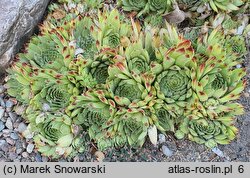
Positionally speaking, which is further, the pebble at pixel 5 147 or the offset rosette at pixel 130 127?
the pebble at pixel 5 147

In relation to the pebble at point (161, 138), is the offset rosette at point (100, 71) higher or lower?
higher

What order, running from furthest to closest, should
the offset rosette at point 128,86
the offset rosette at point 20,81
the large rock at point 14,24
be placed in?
1. the large rock at point 14,24
2. the offset rosette at point 20,81
3. the offset rosette at point 128,86

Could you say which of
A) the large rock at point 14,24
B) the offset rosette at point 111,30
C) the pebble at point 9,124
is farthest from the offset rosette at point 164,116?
the large rock at point 14,24

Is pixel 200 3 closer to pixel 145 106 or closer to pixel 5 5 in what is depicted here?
pixel 145 106

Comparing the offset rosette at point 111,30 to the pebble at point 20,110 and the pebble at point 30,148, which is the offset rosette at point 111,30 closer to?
the pebble at point 20,110

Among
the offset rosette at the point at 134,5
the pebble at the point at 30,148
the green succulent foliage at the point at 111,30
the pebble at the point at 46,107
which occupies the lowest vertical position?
the pebble at the point at 30,148

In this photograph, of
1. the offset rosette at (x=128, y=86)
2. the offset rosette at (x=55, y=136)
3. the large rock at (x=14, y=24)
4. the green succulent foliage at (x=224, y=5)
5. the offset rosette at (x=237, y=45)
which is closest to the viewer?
the offset rosette at (x=128, y=86)

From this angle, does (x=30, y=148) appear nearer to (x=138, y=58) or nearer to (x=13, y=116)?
(x=13, y=116)

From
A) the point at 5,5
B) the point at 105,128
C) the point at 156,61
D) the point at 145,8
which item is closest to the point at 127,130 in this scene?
the point at 105,128
